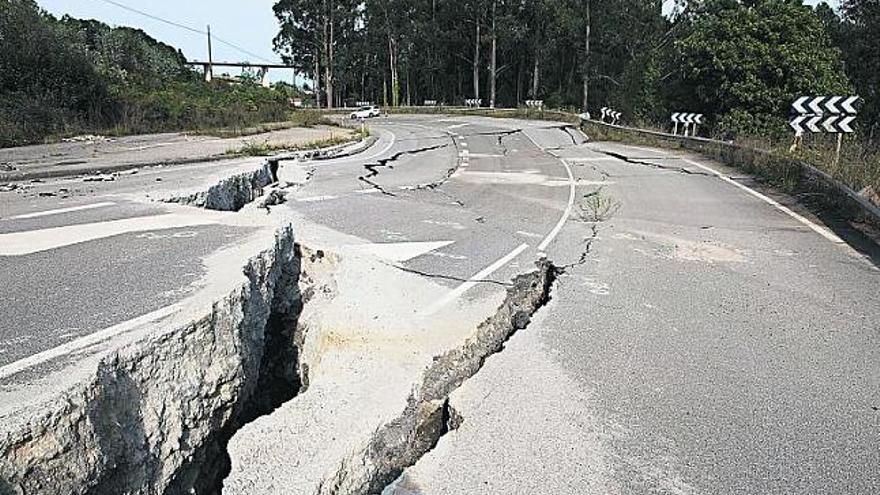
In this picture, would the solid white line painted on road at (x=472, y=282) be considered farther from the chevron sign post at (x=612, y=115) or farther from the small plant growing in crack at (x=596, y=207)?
the chevron sign post at (x=612, y=115)

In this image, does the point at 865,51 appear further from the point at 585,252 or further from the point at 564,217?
the point at 585,252

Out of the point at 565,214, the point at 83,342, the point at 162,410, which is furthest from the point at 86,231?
the point at 565,214

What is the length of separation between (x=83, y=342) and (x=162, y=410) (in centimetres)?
70

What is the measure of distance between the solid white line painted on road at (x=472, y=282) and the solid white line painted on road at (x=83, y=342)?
2.02 m

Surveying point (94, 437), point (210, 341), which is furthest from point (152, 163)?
point (94, 437)

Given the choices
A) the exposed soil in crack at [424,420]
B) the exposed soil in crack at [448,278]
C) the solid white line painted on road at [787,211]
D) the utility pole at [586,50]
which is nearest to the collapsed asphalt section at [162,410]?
the exposed soil in crack at [424,420]

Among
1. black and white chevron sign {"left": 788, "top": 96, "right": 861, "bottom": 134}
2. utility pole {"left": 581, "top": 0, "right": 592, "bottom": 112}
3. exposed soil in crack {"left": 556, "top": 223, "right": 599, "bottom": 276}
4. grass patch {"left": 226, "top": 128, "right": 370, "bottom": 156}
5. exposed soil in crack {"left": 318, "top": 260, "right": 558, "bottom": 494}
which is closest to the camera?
exposed soil in crack {"left": 318, "top": 260, "right": 558, "bottom": 494}

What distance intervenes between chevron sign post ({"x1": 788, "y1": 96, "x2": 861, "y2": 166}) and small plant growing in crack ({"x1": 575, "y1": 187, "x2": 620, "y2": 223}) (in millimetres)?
5046

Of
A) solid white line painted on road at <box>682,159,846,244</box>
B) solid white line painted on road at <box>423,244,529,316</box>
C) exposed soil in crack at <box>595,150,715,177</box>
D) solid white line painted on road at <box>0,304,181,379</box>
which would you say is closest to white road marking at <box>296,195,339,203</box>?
solid white line painted on road at <box>423,244,529,316</box>

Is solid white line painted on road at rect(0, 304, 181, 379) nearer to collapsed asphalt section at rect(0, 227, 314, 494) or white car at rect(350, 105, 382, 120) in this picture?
collapsed asphalt section at rect(0, 227, 314, 494)

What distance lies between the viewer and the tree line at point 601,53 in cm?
2702

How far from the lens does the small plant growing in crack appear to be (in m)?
10.1

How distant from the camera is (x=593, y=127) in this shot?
104 ft

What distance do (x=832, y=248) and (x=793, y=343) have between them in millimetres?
4040
